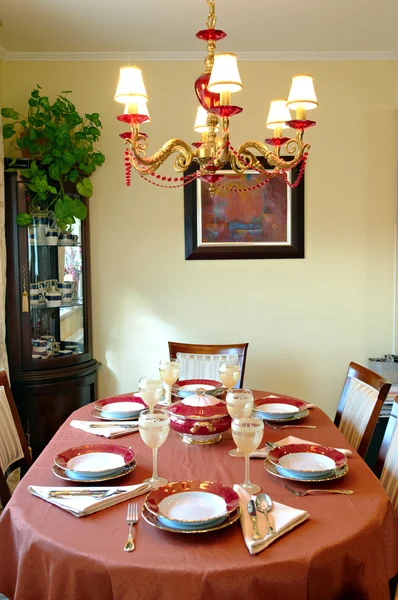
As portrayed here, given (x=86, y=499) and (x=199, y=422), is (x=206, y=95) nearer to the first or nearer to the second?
(x=199, y=422)

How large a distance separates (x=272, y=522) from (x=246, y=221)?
2398 mm

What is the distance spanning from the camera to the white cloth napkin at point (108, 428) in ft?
6.48

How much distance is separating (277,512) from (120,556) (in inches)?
15.5

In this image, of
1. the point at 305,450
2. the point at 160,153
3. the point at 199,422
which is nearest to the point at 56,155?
the point at 160,153

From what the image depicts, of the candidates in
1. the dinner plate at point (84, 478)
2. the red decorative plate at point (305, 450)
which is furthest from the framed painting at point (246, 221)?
the dinner plate at point (84, 478)

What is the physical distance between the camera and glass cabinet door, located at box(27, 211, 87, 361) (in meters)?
3.21

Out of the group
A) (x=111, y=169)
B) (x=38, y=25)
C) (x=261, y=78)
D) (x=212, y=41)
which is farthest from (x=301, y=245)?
(x=38, y=25)

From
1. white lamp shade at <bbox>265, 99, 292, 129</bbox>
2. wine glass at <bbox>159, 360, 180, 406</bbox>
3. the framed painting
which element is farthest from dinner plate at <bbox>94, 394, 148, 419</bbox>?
the framed painting

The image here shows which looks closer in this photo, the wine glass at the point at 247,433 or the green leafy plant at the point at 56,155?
the wine glass at the point at 247,433

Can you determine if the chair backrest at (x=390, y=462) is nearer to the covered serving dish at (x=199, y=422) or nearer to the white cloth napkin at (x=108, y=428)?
the covered serving dish at (x=199, y=422)

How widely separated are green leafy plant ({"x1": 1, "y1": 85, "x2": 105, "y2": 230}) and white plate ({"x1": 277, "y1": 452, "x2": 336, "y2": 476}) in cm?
201

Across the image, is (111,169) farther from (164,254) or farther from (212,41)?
(212,41)

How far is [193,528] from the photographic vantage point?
1.26m

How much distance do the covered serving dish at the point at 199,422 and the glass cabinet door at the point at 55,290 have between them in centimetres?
152
